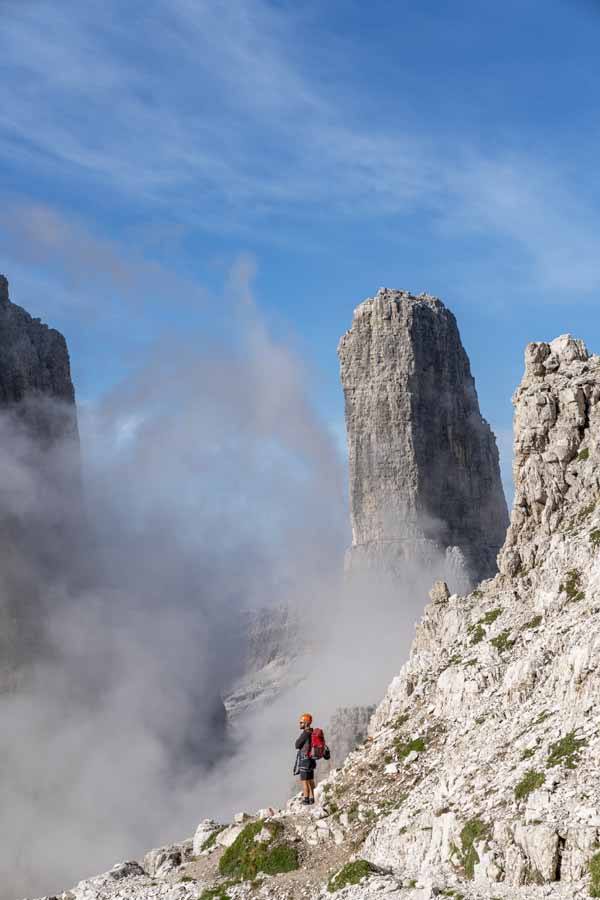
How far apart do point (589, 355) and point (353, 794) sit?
2045 centimetres

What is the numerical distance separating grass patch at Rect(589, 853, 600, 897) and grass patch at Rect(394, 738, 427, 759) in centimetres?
1282

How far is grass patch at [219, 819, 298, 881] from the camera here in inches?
1667

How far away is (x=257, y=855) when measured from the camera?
4316 cm

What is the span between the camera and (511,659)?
45844 mm

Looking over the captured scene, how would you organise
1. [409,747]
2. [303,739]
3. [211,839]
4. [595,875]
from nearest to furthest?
1. [595,875]
2. [409,747]
3. [303,739]
4. [211,839]

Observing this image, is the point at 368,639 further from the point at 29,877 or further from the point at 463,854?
the point at 463,854

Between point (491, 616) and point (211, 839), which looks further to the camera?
point (491, 616)

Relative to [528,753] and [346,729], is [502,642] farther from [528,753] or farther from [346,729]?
[346,729]

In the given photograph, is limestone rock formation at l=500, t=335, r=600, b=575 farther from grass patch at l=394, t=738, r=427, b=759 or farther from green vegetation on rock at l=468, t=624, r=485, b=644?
grass patch at l=394, t=738, r=427, b=759

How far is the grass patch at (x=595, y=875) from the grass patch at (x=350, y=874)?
740cm

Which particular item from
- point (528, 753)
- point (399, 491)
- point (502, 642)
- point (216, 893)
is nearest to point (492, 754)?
point (528, 753)

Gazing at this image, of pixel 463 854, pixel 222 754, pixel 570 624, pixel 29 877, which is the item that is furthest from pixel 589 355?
pixel 222 754

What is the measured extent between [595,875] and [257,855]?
1393cm

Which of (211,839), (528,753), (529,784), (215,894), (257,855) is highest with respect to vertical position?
(211,839)
